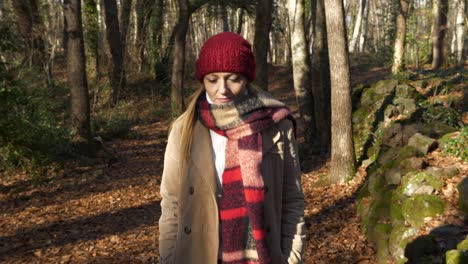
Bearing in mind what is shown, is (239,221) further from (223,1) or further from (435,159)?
(223,1)

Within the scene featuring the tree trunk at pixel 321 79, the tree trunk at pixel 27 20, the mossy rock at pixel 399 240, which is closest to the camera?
the mossy rock at pixel 399 240

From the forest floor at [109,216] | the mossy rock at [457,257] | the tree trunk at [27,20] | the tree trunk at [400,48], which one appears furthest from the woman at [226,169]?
the tree trunk at [400,48]

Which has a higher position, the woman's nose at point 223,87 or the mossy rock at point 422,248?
the woman's nose at point 223,87

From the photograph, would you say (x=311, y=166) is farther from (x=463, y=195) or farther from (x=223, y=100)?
(x=223, y=100)

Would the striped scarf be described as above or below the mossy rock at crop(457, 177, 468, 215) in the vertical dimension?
above

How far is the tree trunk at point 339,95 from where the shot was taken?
316 inches

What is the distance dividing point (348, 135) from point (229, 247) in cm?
670

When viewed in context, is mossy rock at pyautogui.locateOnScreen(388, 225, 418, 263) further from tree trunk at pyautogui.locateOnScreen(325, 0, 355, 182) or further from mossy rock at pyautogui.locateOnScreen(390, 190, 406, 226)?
tree trunk at pyautogui.locateOnScreen(325, 0, 355, 182)

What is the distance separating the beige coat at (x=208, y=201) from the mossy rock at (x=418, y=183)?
159 inches

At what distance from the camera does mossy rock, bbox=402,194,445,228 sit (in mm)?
5320

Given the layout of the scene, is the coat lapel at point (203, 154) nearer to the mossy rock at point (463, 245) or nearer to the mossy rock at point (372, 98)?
the mossy rock at point (463, 245)

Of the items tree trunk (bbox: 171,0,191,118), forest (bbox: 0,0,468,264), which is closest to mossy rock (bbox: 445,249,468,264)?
forest (bbox: 0,0,468,264)

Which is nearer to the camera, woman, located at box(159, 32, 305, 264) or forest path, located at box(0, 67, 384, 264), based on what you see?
woman, located at box(159, 32, 305, 264)

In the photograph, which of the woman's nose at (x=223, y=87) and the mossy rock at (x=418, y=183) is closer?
the woman's nose at (x=223, y=87)
